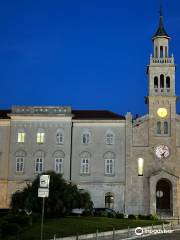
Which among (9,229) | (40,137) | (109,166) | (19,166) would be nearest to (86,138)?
(109,166)

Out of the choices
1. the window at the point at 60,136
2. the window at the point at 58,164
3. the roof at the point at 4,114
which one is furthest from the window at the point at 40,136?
the roof at the point at 4,114

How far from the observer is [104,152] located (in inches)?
2571

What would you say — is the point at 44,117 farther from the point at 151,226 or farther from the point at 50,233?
the point at 50,233

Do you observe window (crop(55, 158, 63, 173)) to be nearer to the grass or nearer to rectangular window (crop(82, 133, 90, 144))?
rectangular window (crop(82, 133, 90, 144))

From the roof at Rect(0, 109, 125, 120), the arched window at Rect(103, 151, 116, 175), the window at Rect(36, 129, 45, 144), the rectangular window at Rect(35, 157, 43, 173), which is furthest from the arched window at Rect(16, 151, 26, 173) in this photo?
the arched window at Rect(103, 151, 116, 175)

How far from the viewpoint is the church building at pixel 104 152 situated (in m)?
64.1

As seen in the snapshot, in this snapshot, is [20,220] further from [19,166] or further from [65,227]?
[19,166]

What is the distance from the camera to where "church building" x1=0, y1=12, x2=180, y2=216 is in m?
64.1

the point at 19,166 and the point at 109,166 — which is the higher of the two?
the point at 109,166

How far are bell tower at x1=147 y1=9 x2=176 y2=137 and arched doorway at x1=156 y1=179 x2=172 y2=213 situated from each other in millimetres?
6325

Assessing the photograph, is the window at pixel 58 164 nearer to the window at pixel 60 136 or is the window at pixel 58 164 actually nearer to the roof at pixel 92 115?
the window at pixel 60 136

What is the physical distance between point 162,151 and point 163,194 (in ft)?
19.1

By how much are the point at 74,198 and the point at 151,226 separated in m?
7.66

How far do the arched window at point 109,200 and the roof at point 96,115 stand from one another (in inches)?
389
